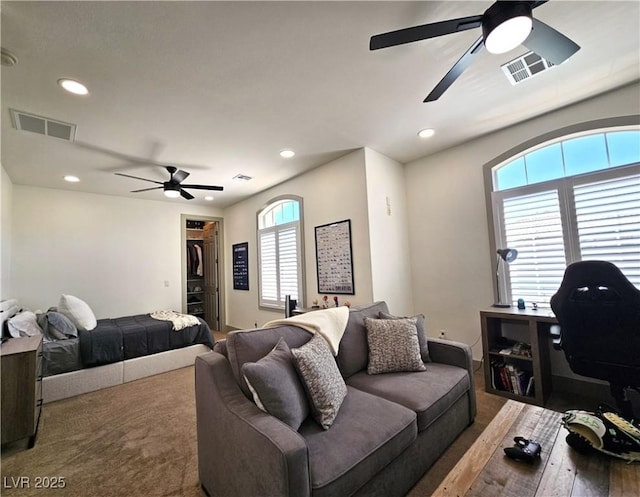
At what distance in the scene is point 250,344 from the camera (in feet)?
5.66

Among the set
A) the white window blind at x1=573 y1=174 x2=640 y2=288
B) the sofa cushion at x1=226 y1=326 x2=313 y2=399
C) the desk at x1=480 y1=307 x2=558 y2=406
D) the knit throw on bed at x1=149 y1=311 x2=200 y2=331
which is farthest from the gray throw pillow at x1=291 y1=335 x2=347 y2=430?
the knit throw on bed at x1=149 y1=311 x2=200 y2=331

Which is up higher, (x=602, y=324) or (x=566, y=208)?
(x=566, y=208)

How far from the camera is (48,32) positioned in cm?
167

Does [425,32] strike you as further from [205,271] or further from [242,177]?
[205,271]

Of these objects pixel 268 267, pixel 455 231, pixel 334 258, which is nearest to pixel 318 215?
pixel 334 258

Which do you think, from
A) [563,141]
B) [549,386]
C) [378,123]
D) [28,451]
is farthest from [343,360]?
[563,141]

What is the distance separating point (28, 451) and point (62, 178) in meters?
3.58

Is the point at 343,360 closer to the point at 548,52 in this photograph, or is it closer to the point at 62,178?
the point at 548,52

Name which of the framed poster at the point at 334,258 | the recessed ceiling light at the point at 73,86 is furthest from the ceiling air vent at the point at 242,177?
the recessed ceiling light at the point at 73,86

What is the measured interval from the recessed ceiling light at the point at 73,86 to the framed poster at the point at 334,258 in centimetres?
281

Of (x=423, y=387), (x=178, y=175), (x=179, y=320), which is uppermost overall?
(x=178, y=175)

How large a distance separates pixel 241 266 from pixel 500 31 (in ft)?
17.4

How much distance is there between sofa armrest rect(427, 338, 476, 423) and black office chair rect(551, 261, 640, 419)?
2.23 ft

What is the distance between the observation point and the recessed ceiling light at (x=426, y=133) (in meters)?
3.17
